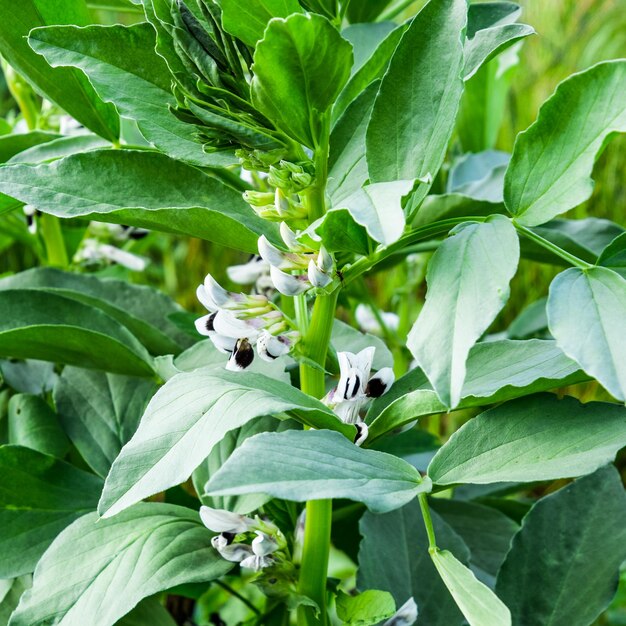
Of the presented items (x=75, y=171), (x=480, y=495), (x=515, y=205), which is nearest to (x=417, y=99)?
(x=515, y=205)

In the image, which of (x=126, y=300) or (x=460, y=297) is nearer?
(x=460, y=297)

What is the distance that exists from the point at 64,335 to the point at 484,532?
0.32m

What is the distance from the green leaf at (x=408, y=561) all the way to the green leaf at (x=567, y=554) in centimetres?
3

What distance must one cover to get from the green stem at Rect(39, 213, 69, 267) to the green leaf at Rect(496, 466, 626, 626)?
42 cm

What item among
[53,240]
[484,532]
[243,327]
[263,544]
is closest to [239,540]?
[263,544]

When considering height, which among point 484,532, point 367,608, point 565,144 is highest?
point 565,144

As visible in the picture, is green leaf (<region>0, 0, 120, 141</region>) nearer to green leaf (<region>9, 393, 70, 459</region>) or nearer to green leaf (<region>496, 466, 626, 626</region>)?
green leaf (<region>9, 393, 70, 459</region>)

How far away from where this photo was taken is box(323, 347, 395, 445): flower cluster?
0.42 m

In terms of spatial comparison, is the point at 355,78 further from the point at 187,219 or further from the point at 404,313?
the point at 404,313

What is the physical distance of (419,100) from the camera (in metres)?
0.39

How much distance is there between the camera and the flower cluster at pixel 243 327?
1.36 feet

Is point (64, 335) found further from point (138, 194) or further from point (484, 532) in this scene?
point (484, 532)

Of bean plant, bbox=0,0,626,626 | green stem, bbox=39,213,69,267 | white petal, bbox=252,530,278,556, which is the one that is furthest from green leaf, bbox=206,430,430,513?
green stem, bbox=39,213,69,267

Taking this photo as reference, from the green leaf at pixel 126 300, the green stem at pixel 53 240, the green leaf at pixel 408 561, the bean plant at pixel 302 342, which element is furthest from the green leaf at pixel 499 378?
the green stem at pixel 53 240
